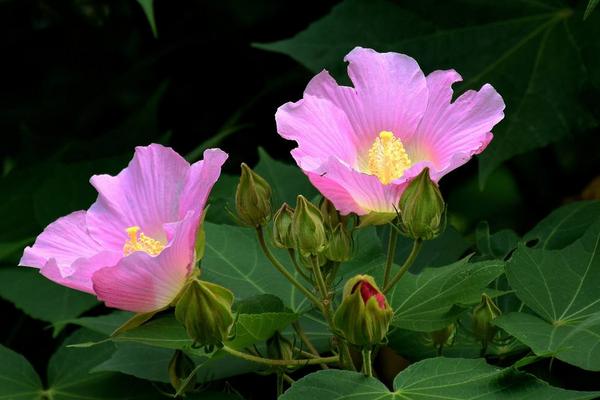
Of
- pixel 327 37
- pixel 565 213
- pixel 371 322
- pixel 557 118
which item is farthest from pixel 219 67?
pixel 371 322

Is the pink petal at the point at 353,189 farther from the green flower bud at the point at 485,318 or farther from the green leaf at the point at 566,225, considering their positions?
the green leaf at the point at 566,225

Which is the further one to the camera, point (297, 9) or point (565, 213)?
point (297, 9)

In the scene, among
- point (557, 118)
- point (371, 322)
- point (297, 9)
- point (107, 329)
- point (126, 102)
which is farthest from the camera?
point (126, 102)

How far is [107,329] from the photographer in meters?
1.25

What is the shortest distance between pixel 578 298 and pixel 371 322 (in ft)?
0.88

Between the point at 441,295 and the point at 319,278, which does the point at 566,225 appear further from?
the point at 319,278

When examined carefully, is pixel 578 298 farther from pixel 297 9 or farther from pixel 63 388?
pixel 297 9

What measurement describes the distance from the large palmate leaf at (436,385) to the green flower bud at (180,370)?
0.19 metres

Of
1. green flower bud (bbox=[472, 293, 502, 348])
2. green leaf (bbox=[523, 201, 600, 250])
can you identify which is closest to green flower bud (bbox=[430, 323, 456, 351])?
green flower bud (bbox=[472, 293, 502, 348])

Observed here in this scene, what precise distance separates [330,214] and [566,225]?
38 centimetres

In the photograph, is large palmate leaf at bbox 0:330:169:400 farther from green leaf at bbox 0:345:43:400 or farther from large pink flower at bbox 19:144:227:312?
large pink flower at bbox 19:144:227:312

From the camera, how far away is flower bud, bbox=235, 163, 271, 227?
106 centimetres

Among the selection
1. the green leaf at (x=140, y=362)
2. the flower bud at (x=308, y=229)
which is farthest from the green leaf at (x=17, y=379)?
the flower bud at (x=308, y=229)

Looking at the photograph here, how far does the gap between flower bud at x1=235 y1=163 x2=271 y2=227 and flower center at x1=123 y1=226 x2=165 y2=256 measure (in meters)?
0.10
